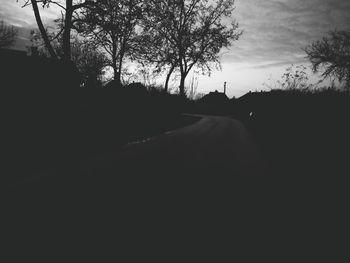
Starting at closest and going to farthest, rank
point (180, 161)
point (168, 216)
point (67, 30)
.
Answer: point (168, 216) → point (180, 161) → point (67, 30)

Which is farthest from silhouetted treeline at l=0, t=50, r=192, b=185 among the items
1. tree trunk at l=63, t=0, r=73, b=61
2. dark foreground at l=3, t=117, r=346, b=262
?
dark foreground at l=3, t=117, r=346, b=262

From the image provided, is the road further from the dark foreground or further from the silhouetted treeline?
the silhouetted treeline

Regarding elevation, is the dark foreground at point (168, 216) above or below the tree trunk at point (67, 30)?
below

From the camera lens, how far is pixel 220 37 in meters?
30.1

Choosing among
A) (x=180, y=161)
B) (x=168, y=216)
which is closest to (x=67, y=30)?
(x=180, y=161)

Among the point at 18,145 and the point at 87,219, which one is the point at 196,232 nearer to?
the point at 87,219

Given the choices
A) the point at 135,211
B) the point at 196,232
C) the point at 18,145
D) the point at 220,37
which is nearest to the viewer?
the point at 196,232

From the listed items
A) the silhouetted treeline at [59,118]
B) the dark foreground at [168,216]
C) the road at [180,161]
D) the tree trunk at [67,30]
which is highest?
the tree trunk at [67,30]

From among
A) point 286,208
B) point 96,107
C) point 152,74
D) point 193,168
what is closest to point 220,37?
point 152,74

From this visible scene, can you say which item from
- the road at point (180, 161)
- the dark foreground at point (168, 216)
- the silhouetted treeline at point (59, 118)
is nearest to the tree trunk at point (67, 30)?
the silhouetted treeline at point (59, 118)

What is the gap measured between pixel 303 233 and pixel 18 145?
25.9ft

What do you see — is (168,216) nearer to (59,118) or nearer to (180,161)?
(180,161)

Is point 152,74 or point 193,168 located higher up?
point 152,74

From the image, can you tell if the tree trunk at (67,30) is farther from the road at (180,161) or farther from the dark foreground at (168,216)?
the dark foreground at (168,216)
